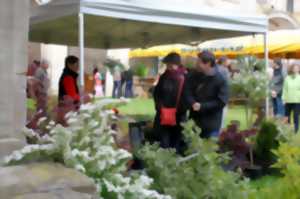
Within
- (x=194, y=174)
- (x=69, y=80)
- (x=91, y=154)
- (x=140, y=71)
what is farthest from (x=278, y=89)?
(x=140, y=71)

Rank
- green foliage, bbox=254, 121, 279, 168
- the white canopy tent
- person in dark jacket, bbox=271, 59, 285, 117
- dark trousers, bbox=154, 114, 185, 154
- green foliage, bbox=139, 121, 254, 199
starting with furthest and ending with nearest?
1. person in dark jacket, bbox=271, 59, 285, 117
2. green foliage, bbox=254, 121, 279, 168
3. dark trousers, bbox=154, 114, 185, 154
4. the white canopy tent
5. green foliage, bbox=139, 121, 254, 199

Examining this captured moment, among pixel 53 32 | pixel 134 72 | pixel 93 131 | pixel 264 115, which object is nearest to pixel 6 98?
pixel 93 131

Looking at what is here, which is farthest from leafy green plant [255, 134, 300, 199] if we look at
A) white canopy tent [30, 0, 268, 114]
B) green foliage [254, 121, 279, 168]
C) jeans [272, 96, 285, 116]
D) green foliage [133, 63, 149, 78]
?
green foliage [133, 63, 149, 78]

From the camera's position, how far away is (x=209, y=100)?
635 cm

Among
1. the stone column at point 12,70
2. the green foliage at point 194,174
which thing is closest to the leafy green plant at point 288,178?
the green foliage at point 194,174

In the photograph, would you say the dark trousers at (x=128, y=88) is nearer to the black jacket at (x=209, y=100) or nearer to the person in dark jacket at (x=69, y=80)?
the person in dark jacket at (x=69, y=80)

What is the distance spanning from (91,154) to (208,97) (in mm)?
3330

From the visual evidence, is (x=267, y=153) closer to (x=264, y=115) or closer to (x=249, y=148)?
(x=249, y=148)

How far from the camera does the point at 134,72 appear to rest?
29391 millimetres

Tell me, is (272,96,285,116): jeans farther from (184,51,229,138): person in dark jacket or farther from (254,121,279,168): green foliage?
(184,51,229,138): person in dark jacket

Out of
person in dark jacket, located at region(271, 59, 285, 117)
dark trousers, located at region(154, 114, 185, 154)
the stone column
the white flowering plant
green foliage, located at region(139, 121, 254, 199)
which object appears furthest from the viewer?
person in dark jacket, located at region(271, 59, 285, 117)

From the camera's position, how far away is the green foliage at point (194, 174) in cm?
366

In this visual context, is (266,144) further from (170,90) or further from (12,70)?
(12,70)

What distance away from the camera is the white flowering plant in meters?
3.07
